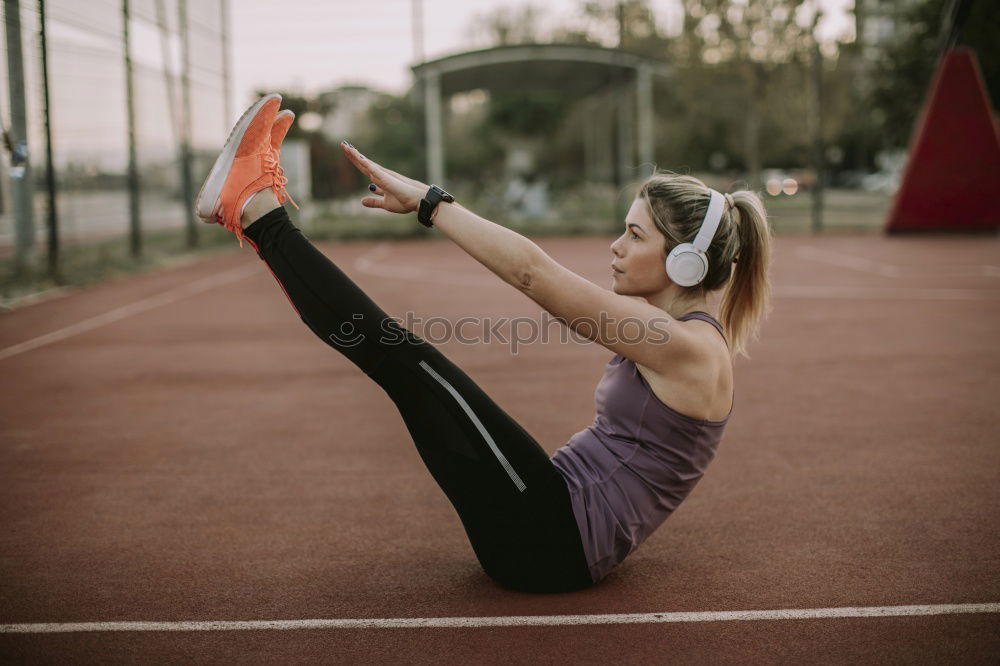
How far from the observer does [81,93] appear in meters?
14.4

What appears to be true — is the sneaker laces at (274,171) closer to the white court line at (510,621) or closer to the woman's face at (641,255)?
the woman's face at (641,255)

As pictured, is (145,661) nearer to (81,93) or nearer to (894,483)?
(894,483)

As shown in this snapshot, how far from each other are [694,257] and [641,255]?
6.9 inches

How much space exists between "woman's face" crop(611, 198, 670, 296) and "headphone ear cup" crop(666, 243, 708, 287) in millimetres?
96

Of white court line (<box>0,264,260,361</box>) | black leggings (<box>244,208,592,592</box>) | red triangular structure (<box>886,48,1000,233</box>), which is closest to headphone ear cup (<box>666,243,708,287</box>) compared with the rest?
black leggings (<box>244,208,592,592</box>)

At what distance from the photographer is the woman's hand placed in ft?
8.33

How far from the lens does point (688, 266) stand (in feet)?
8.79

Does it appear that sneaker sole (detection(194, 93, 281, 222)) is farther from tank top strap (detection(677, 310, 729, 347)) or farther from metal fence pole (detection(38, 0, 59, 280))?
metal fence pole (detection(38, 0, 59, 280))

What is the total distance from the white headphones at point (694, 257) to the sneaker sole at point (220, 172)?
1.43 metres

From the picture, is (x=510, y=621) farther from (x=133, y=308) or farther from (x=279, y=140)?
(x=133, y=308)

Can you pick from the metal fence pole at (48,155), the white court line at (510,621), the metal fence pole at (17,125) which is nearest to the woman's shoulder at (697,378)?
the white court line at (510,621)

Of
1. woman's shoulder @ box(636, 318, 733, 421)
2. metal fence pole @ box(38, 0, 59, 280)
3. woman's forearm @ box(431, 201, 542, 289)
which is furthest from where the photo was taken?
metal fence pole @ box(38, 0, 59, 280)

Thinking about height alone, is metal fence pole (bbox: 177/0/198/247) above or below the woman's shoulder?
above

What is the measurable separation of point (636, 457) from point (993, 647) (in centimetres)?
113
